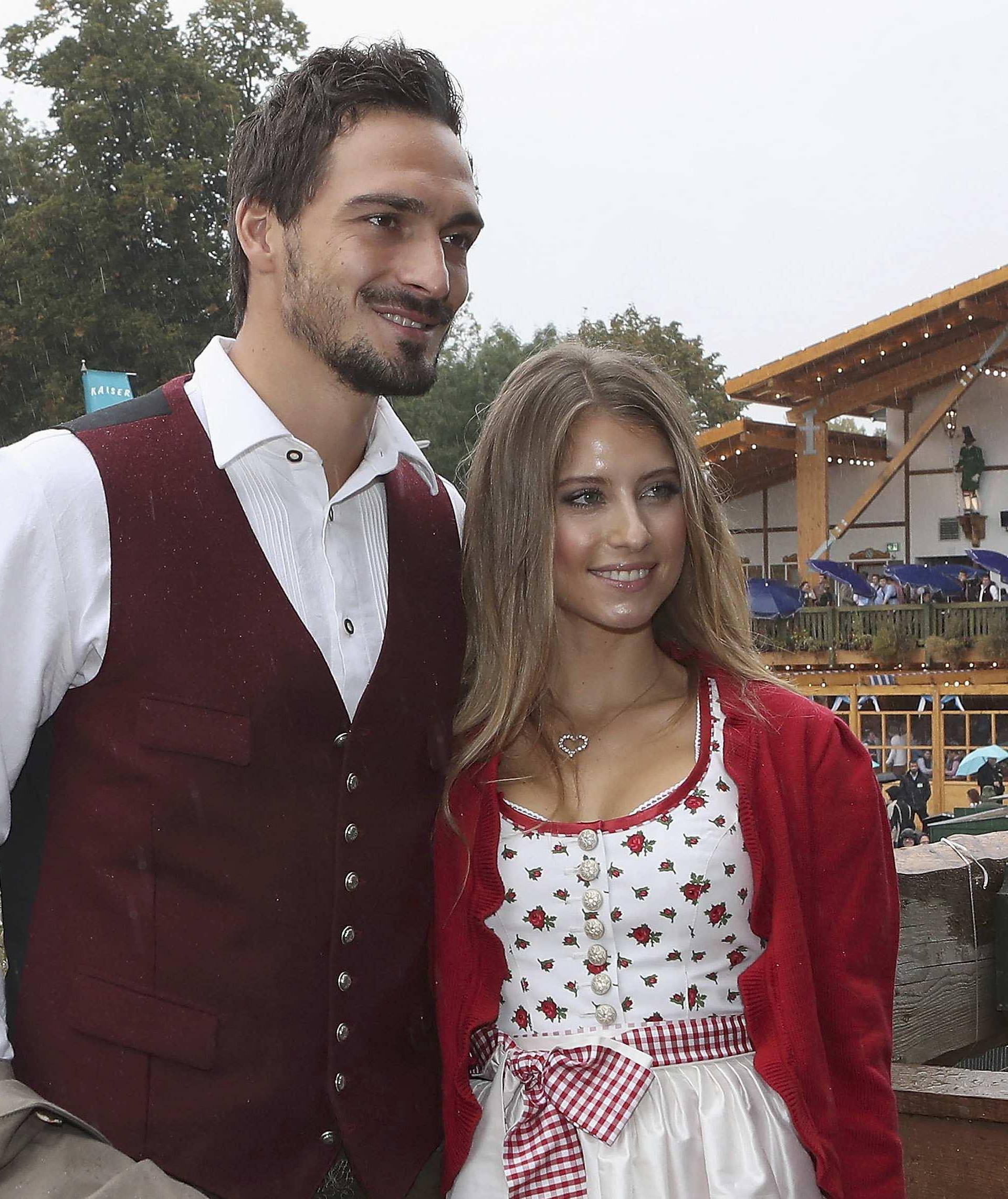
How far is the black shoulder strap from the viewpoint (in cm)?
159

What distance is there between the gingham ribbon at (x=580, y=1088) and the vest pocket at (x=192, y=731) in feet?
1.79

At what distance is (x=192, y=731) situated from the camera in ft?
4.97

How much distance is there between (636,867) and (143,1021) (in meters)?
0.61

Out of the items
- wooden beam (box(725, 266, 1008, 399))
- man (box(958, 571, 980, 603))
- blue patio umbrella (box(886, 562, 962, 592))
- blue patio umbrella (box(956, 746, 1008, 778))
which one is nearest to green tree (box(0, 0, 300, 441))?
wooden beam (box(725, 266, 1008, 399))

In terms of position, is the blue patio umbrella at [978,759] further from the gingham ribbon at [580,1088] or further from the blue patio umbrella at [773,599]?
the gingham ribbon at [580,1088]

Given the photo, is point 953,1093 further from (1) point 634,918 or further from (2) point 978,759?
(2) point 978,759

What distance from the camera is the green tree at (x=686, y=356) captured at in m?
21.7

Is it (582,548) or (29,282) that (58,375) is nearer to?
(29,282)

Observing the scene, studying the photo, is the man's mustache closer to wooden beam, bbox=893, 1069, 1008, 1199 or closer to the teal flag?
wooden beam, bbox=893, 1069, 1008, 1199

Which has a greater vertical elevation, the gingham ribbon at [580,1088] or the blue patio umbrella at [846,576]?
the blue patio umbrella at [846,576]

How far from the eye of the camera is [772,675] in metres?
1.94

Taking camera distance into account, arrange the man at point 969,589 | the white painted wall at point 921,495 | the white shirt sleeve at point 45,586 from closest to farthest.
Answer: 1. the white shirt sleeve at point 45,586
2. the man at point 969,589
3. the white painted wall at point 921,495

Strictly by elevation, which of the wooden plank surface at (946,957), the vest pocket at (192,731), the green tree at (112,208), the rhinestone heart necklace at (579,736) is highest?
the green tree at (112,208)

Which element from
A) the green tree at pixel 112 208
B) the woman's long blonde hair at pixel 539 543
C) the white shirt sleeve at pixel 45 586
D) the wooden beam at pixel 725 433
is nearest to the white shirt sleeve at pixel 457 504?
the woman's long blonde hair at pixel 539 543
